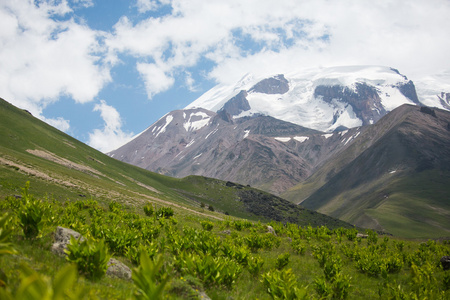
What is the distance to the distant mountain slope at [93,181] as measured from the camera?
47.7 m

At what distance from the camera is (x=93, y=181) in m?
68.5

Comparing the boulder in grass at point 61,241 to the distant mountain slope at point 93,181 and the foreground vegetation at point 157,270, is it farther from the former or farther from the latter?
the distant mountain slope at point 93,181

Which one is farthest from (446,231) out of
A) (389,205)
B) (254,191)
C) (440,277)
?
(440,277)

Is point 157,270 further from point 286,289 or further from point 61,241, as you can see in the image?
point 61,241

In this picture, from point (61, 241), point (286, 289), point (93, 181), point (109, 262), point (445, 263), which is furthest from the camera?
point (93, 181)

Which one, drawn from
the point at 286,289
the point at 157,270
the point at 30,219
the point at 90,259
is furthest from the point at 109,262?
the point at 157,270

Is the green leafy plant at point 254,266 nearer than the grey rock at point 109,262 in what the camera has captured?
No

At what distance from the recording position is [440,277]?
18.8 metres

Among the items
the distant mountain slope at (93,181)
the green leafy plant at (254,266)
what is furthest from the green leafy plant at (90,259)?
the distant mountain slope at (93,181)

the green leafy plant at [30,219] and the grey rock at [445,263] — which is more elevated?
the grey rock at [445,263]

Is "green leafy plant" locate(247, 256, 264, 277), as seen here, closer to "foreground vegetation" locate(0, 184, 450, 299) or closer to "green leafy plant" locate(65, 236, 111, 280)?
"foreground vegetation" locate(0, 184, 450, 299)

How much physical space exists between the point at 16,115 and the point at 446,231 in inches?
8614

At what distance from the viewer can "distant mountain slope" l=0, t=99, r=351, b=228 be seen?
47.7 metres

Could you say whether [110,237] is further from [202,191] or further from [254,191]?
[254,191]
